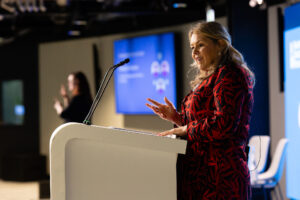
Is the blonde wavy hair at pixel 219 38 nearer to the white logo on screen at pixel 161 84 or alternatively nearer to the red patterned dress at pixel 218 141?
the red patterned dress at pixel 218 141

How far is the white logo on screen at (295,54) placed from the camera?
15.1ft

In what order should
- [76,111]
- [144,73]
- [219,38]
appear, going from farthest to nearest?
1. [144,73]
2. [76,111]
3. [219,38]

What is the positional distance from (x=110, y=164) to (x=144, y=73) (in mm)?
5863

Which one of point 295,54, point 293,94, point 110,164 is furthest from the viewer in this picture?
point 293,94

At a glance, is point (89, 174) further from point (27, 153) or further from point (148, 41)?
point (27, 153)

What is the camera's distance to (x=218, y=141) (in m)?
1.84

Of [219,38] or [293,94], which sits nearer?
[219,38]

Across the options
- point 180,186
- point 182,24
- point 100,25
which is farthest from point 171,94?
point 180,186

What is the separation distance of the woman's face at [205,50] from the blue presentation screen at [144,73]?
5.07m

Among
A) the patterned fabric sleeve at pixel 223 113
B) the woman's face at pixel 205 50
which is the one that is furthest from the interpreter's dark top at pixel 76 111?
the patterned fabric sleeve at pixel 223 113

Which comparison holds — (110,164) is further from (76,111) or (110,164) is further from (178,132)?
(76,111)

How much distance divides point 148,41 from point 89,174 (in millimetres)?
5933

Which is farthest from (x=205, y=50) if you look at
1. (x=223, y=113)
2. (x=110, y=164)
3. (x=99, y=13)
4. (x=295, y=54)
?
(x=99, y=13)

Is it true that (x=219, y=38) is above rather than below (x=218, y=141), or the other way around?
above
